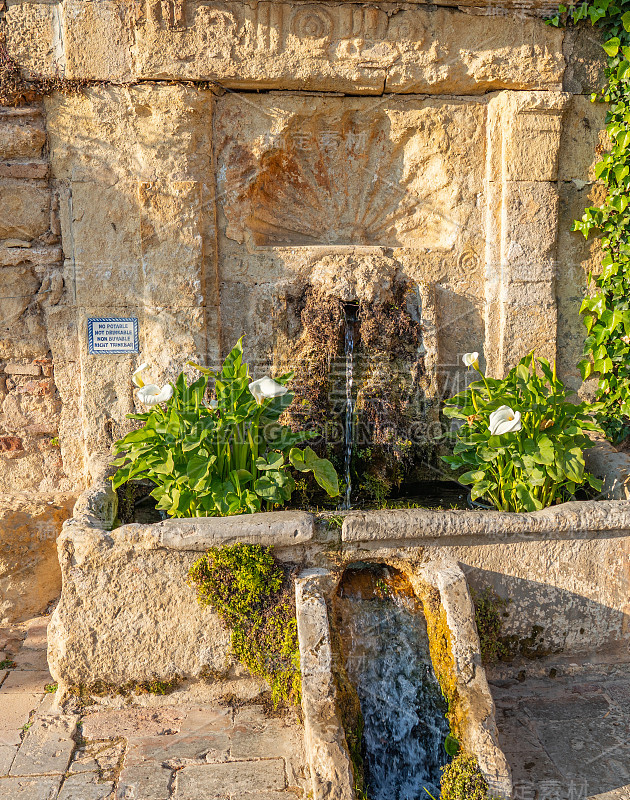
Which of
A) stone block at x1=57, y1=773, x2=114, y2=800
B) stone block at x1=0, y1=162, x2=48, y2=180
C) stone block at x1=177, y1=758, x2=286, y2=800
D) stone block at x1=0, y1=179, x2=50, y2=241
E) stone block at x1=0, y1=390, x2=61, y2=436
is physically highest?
stone block at x1=0, y1=162, x2=48, y2=180

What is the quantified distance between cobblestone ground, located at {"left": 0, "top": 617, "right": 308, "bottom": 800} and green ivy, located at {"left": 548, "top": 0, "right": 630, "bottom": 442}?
98.3 inches

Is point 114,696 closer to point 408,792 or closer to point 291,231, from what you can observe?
point 408,792

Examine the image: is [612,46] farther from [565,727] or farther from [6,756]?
[6,756]

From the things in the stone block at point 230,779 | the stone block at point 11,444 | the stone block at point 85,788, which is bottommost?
the stone block at point 85,788

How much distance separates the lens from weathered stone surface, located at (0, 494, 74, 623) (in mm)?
3344

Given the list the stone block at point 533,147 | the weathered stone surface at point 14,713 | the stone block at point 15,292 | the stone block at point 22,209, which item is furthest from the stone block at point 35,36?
the weathered stone surface at point 14,713

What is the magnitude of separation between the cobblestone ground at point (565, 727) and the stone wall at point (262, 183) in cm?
160

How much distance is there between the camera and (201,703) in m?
2.68

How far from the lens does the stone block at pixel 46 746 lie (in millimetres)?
2350

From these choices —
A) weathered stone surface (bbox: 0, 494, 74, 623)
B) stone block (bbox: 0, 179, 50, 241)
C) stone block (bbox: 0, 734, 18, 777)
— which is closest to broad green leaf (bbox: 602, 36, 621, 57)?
stone block (bbox: 0, 179, 50, 241)

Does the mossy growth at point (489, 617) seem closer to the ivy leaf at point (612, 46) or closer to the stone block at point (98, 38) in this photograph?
the ivy leaf at point (612, 46)

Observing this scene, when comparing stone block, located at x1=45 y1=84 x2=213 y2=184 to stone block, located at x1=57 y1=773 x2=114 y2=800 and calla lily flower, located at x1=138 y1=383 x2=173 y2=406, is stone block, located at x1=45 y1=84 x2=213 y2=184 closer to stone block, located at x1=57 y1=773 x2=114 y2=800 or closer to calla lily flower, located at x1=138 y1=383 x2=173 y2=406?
calla lily flower, located at x1=138 y1=383 x2=173 y2=406

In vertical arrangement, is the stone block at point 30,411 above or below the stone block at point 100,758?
above

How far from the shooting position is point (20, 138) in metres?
3.30
